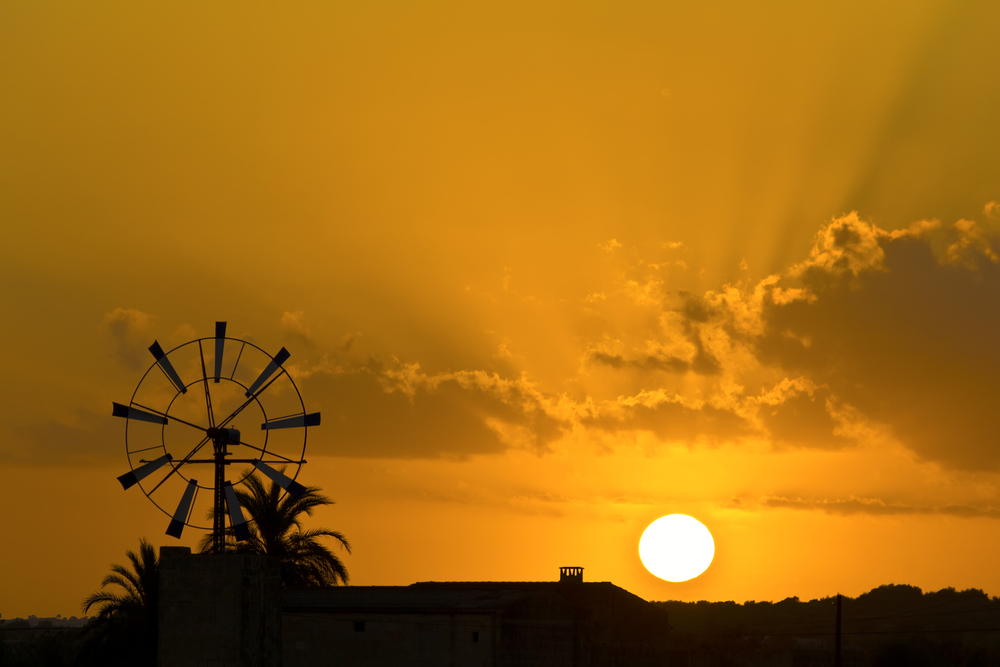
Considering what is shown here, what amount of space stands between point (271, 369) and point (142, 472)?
20.0 feet

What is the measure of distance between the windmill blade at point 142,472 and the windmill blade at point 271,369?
12.8 ft

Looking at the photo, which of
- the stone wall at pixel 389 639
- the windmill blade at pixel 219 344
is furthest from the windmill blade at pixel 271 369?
the stone wall at pixel 389 639

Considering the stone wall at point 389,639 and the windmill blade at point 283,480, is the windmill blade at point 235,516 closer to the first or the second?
the windmill blade at point 283,480

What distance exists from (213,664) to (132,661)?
59.0 feet

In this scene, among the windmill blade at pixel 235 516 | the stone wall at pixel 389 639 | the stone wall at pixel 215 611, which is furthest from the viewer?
the stone wall at pixel 389 639

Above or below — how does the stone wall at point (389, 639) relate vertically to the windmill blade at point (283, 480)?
below

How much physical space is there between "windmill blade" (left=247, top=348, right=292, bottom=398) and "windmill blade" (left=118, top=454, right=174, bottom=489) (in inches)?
154

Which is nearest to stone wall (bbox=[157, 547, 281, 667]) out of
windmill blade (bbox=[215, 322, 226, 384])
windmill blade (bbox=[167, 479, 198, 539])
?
windmill blade (bbox=[167, 479, 198, 539])

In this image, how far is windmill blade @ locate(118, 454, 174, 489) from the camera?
42875 millimetres

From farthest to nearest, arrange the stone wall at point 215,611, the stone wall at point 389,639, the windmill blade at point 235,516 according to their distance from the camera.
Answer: the stone wall at point 389,639
the windmill blade at point 235,516
the stone wall at point 215,611

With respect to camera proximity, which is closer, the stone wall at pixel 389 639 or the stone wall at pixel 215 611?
the stone wall at pixel 215 611

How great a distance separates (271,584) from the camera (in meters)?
41.2

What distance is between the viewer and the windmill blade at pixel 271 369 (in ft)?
148

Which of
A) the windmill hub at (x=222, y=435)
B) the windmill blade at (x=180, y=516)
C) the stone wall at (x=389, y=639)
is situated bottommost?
the stone wall at (x=389, y=639)
